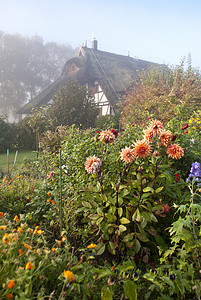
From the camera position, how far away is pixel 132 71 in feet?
66.9

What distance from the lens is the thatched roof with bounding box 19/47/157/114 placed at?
17.4 m

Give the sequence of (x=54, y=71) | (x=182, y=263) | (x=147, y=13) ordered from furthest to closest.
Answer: (x=54, y=71) → (x=147, y=13) → (x=182, y=263)

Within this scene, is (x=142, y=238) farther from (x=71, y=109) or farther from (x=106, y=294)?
(x=71, y=109)

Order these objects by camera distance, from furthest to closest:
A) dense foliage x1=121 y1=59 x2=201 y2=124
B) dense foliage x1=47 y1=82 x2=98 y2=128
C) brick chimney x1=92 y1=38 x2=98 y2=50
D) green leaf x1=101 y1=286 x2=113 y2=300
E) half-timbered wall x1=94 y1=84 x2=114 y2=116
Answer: brick chimney x1=92 y1=38 x2=98 y2=50 → half-timbered wall x1=94 y1=84 x2=114 y2=116 → dense foliage x1=47 y1=82 x2=98 y2=128 → dense foliage x1=121 y1=59 x2=201 y2=124 → green leaf x1=101 y1=286 x2=113 y2=300

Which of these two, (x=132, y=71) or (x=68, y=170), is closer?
(x=68, y=170)

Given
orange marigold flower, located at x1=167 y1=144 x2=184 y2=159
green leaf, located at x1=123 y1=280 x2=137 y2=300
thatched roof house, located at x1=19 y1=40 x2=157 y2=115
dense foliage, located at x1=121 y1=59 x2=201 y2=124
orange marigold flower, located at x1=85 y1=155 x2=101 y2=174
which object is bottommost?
green leaf, located at x1=123 y1=280 x2=137 y2=300

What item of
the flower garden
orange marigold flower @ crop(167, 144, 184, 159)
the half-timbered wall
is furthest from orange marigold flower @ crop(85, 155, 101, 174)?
the half-timbered wall

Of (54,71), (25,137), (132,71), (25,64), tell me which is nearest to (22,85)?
(25,64)

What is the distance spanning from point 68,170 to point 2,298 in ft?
6.59

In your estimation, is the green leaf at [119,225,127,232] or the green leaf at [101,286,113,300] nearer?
the green leaf at [101,286,113,300]

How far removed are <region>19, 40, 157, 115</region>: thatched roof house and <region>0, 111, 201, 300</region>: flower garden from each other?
13.5m

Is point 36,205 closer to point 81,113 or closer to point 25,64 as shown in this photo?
point 81,113

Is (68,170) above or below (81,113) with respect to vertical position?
below

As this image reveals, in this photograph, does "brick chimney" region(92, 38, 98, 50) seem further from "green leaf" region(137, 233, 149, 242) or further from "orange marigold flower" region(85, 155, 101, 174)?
"green leaf" region(137, 233, 149, 242)
